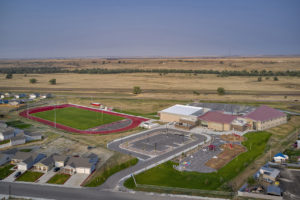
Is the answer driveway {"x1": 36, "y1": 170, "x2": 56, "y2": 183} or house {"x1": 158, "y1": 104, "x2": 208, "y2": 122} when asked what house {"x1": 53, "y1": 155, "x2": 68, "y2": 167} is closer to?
driveway {"x1": 36, "y1": 170, "x2": 56, "y2": 183}

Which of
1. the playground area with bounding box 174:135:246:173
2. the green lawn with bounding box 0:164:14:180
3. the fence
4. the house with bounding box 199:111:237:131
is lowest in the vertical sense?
the fence

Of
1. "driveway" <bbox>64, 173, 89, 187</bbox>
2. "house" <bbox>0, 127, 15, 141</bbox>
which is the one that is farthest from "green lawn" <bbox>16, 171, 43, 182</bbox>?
"house" <bbox>0, 127, 15, 141</bbox>

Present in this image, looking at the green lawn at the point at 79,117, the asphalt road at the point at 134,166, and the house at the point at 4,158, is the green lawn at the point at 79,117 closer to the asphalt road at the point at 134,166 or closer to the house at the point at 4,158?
the asphalt road at the point at 134,166

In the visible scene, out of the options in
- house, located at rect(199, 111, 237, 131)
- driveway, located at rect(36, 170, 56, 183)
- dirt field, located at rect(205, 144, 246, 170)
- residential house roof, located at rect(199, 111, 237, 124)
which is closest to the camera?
driveway, located at rect(36, 170, 56, 183)

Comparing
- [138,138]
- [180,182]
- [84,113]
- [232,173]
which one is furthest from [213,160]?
[84,113]

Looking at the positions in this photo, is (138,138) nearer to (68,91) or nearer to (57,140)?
(57,140)

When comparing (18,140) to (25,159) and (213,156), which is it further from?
(213,156)

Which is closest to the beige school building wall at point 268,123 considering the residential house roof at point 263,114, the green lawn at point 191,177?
the residential house roof at point 263,114

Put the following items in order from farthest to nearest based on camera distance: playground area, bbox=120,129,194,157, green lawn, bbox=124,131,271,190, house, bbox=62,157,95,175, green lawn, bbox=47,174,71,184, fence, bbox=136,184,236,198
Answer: playground area, bbox=120,129,194,157 → house, bbox=62,157,95,175 → green lawn, bbox=47,174,71,184 → green lawn, bbox=124,131,271,190 → fence, bbox=136,184,236,198
